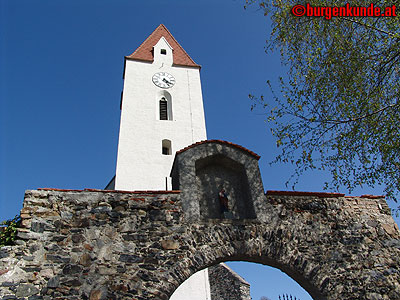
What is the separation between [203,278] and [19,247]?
25.8 ft

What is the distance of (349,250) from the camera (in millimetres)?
6586

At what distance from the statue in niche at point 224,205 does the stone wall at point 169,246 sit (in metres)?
0.33

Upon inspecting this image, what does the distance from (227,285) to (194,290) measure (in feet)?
11.8

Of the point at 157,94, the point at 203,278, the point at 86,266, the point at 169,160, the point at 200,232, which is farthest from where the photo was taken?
the point at 157,94

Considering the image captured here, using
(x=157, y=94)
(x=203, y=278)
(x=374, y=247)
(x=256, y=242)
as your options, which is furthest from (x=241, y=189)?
(x=157, y=94)

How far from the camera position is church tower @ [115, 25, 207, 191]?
1482cm

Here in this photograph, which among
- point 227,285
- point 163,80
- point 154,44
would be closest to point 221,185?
point 227,285

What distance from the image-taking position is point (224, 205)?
6.91 metres

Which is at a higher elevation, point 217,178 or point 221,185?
A: point 217,178

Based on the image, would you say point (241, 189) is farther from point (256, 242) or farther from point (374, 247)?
point (374, 247)

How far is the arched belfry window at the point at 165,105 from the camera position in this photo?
59.0ft

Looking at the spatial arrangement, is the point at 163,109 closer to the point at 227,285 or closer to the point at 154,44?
the point at 154,44

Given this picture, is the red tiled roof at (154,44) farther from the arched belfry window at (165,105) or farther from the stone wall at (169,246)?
the stone wall at (169,246)

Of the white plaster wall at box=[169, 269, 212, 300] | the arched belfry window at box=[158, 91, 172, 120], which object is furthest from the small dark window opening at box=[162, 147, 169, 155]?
the white plaster wall at box=[169, 269, 212, 300]
